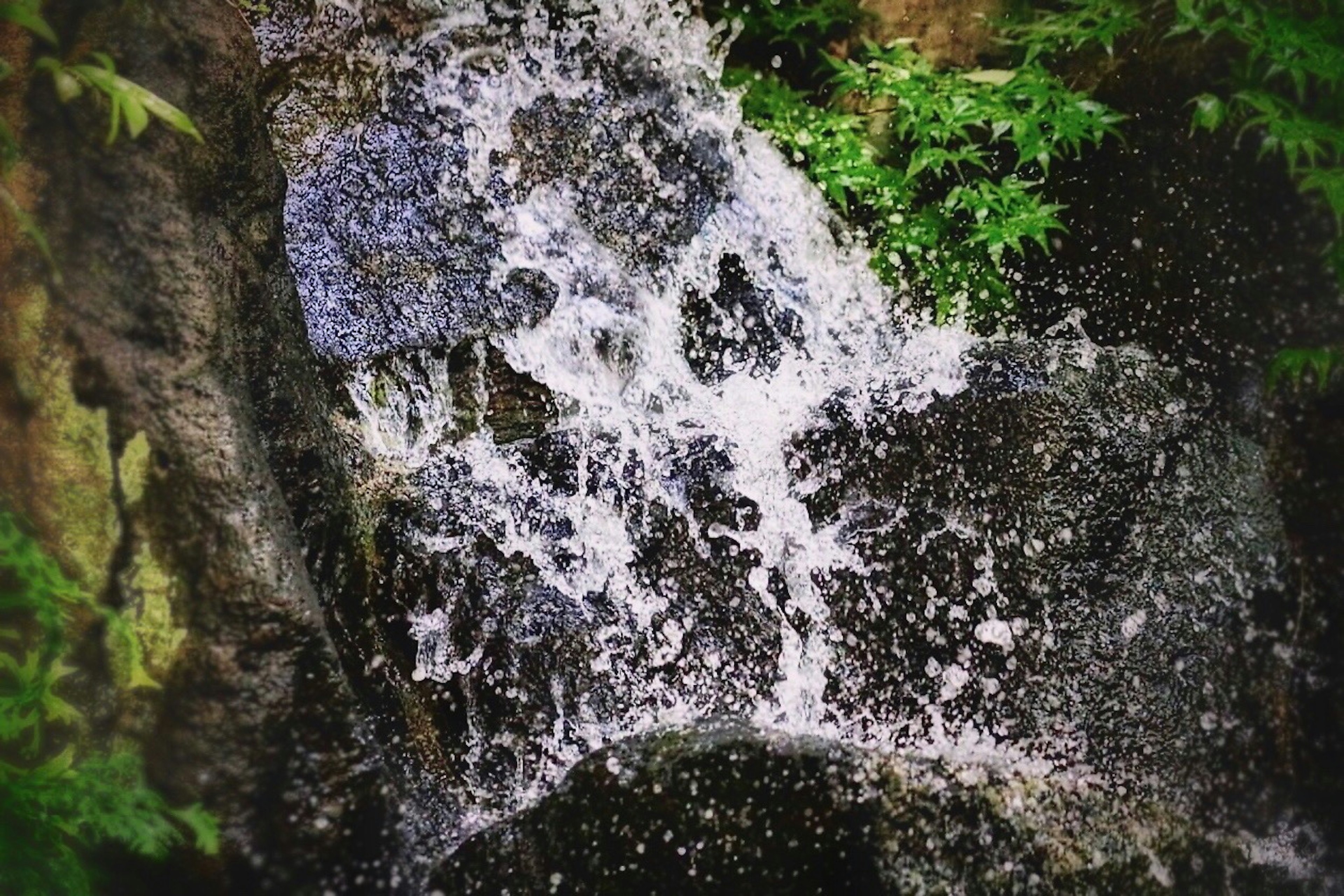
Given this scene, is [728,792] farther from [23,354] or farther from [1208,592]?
[23,354]

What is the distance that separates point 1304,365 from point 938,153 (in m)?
1.44

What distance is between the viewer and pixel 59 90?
2.11 meters

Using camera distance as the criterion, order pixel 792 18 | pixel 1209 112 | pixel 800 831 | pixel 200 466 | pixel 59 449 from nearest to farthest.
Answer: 1. pixel 59 449
2. pixel 200 466
3. pixel 800 831
4. pixel 1209 112
5. pixel 792 18

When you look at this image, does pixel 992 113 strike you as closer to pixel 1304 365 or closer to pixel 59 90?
pixel 1304 365

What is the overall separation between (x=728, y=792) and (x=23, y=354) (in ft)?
7.02

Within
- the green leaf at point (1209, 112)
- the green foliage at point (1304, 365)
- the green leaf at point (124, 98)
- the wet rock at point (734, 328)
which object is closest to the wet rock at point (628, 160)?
the wet rock at point (734, 328)

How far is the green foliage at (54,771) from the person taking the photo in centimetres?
206

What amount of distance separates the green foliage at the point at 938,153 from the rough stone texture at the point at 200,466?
1.87 metres

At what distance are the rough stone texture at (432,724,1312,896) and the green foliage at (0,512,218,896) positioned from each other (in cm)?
78

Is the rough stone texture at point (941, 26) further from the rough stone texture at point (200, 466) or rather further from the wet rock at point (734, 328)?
the rough stone texture at point (200, 466)

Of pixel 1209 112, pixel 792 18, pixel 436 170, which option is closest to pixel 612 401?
pixel 436 170

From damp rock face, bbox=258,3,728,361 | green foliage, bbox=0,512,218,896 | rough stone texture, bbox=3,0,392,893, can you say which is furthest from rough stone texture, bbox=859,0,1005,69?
green foliage, bbox=0,512,218,896

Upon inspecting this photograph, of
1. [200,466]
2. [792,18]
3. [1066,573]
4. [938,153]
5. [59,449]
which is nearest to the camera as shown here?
[59,449]

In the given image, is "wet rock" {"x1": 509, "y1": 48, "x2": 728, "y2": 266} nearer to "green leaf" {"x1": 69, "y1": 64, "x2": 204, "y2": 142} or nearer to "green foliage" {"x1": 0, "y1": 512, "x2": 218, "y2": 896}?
"green leaf" {"x1": 69, "y1": 64, "x2": 204, "y2": 142}
